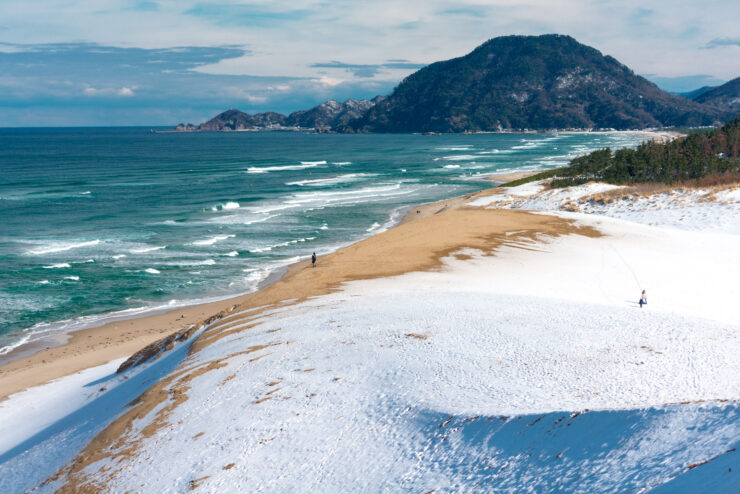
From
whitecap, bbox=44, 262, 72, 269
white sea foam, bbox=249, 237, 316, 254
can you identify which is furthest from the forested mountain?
whitecap, bbox=44, 262, 72, 269

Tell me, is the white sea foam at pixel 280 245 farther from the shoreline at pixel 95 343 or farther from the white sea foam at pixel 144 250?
the shoreline at pixel 95 343

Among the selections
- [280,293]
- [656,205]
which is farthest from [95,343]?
[656,205]

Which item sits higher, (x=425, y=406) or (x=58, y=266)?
(x=425, y=406)

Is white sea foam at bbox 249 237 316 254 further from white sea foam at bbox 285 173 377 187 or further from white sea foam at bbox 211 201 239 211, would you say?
white sea foam at bbox 285 173 377 187

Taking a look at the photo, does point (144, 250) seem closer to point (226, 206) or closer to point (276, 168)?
point (226, 206)

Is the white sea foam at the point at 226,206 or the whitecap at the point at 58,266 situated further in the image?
the white sea foam at the point at 226,206

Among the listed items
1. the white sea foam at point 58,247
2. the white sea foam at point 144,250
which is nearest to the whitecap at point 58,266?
the white sea foam at point 58,247
